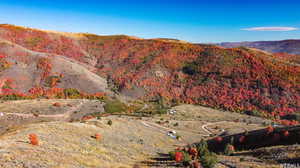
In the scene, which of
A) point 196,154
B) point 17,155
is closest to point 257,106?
point 196,154

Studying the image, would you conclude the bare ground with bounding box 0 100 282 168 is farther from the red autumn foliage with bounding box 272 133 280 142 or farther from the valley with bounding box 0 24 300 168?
the red autumn foliage with bounding box 272 133 280 142

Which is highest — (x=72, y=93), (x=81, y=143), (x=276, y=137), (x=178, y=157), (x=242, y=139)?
(x=81, y=143)

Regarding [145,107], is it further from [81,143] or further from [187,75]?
[81,143]

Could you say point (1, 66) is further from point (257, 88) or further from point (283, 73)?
point (283, 73)

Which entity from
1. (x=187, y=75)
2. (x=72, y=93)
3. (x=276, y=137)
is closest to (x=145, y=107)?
(x=72, y=93)

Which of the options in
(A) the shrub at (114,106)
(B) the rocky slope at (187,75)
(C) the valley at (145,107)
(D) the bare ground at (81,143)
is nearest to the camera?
(D) the bare ground at (81,143)

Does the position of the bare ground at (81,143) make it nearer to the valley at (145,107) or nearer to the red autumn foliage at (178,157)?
the valley at (145,107)

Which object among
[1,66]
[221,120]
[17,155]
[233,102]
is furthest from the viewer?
[233,102]

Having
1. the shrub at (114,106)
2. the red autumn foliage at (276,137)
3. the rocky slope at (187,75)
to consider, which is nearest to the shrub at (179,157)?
the red autumn foliage at (276,137)

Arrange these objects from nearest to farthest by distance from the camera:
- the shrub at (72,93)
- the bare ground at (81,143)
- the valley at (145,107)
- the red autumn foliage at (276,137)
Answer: the bare ground at (81,143), the valley at (145,107), the red autumn foliage at (276,137), the shrub at (72,93)

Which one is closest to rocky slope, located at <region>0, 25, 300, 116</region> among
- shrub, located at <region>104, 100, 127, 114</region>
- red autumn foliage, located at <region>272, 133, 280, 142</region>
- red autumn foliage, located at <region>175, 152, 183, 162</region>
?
shrub, located at <region>104, 100, 127, 114</region>

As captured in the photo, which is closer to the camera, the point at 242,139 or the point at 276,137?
the point at 276,137
